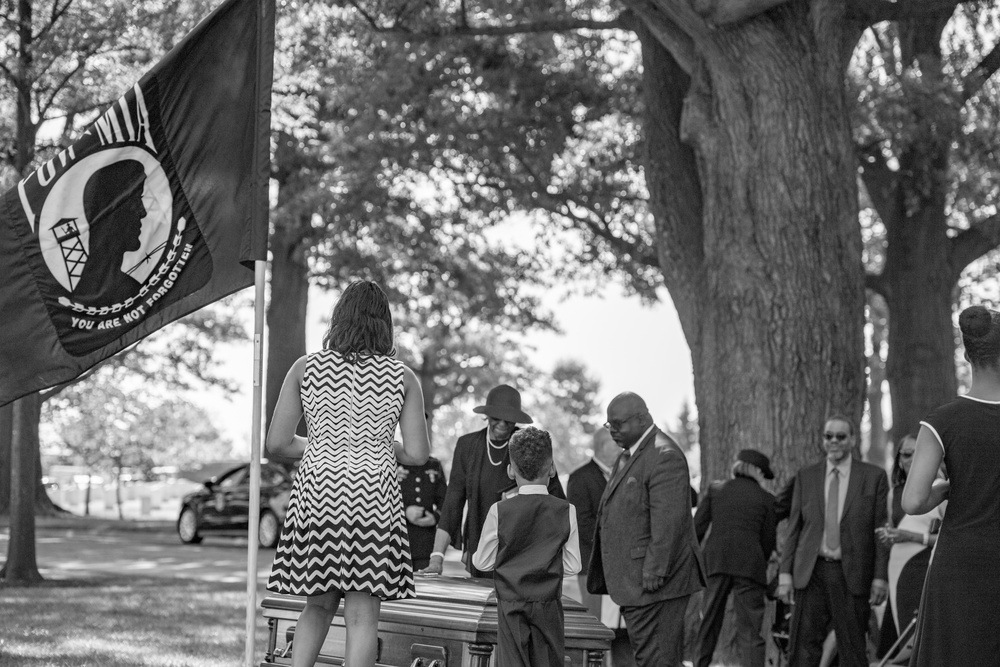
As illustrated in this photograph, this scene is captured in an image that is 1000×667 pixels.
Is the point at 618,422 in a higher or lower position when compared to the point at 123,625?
higher

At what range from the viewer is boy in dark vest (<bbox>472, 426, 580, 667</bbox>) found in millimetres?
6117

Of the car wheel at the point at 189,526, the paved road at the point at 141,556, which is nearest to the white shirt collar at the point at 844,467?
the paved road at the point at 141,556

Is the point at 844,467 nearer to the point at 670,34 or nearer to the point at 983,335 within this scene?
the point at 983,335

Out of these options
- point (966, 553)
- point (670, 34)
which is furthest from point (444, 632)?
point (670, 34)

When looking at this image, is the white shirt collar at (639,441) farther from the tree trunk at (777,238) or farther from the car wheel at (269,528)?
the car wheel at (269,528)

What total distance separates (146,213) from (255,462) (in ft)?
5.53

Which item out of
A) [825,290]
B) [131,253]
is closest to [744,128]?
[825,290]

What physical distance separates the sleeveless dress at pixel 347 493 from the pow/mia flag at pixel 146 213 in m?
1.24

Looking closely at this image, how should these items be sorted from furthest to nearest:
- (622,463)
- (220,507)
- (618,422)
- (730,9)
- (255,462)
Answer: (220,507)
(730,9)
(622,463)
(618,422)
(255,462)

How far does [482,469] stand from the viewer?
8531 mm

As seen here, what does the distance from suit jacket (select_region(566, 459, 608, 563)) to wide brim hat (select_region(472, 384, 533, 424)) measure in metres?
1.26

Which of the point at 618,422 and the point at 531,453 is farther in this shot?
the point at 618,422

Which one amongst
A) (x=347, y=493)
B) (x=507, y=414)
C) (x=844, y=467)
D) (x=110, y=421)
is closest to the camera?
(x=347, y=493)

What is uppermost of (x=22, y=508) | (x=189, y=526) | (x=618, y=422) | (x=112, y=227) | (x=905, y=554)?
(x=112, y=227)
